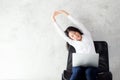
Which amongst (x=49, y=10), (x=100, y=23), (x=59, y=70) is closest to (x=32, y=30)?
(x=49, y=10)

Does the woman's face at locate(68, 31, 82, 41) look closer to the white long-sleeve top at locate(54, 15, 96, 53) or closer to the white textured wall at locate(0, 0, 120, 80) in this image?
the white long-sleeve top at locate(54, 15, 96, 53)

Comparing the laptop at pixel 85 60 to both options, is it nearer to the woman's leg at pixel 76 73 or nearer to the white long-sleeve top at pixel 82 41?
the woman's leg at pixel 76 73

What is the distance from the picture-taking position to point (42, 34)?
3.78 metres

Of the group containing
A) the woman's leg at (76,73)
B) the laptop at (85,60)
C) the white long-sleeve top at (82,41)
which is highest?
the white long-sleeve top at (82,41)

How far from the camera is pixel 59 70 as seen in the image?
150 inches

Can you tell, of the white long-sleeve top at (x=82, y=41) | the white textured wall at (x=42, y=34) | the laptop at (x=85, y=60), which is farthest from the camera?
the white textured wall at (x=42, y=34)

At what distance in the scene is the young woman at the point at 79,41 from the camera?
317cm

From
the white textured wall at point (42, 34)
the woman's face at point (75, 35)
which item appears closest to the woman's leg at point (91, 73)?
the woman's face at point (75, 35)

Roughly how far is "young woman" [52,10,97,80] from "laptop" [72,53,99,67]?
0.05 meters

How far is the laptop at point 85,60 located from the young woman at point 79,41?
47 mm

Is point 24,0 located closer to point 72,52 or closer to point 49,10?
point 49,10

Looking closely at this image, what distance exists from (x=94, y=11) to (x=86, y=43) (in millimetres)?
561

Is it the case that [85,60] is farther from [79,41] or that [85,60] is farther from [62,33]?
[62,33]

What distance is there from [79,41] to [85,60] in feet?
1.01
